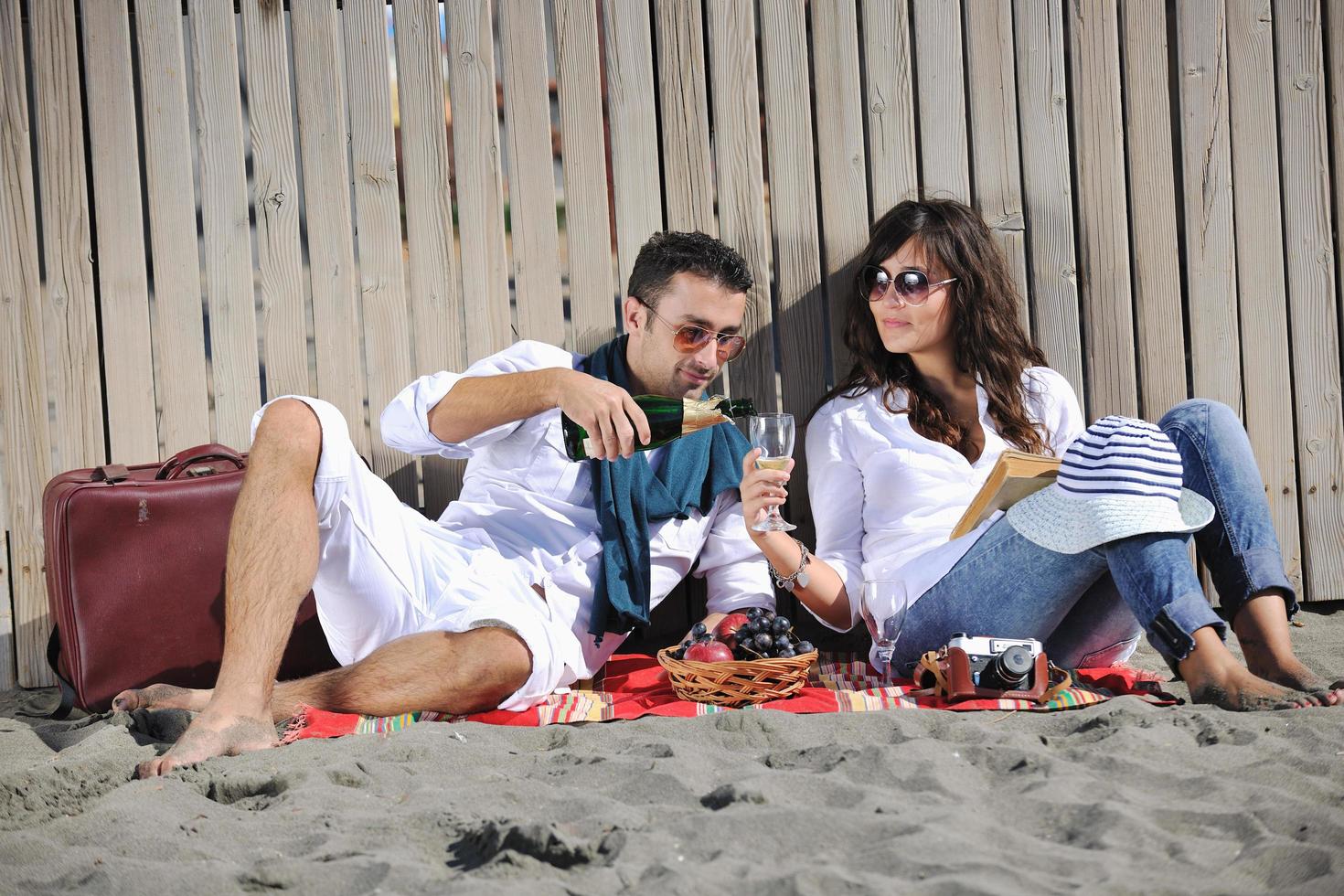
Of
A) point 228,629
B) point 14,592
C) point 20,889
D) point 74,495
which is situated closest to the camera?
point 20,889

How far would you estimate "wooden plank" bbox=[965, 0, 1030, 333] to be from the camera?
3.87 metres

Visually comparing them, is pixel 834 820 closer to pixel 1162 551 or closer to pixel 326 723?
pixel 1162 551

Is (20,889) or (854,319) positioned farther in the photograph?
(854,319)

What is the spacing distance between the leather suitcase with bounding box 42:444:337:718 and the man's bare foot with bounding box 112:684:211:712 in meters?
0.30

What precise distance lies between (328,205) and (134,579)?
4.59 feet

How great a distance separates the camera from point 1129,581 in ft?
8.83

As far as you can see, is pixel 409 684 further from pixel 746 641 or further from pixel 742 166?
pixel 742 166

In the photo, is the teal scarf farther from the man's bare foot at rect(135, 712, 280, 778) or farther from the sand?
the man's bare foot at rect(135, 712, 280, 778)

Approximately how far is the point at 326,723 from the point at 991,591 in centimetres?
175

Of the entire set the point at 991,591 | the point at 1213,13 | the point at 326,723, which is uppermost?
the point at 1213,13

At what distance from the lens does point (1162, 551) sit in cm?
265

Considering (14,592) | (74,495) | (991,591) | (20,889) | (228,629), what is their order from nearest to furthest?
(20,889), (228,629), (991,591), (74,495), (14,592)

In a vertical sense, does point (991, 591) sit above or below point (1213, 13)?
below

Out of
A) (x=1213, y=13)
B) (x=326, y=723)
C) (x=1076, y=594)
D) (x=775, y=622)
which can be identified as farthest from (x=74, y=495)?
(x=1213, y=13)
